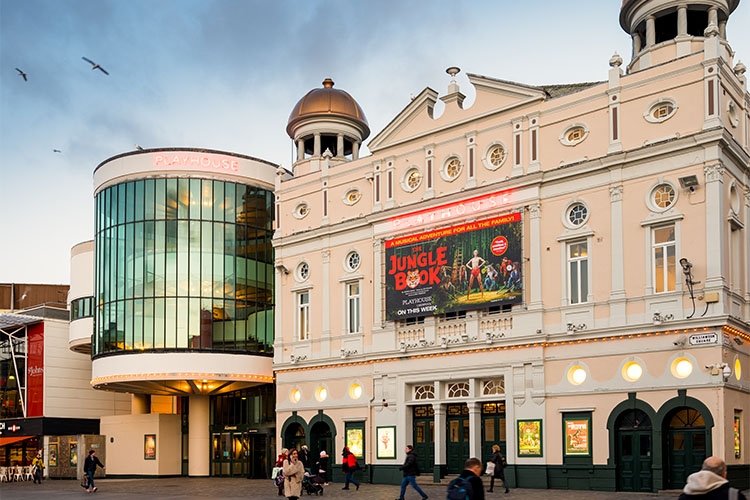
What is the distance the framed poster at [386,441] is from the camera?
120ft

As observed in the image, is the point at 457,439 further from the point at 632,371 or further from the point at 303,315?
the point at 303,315

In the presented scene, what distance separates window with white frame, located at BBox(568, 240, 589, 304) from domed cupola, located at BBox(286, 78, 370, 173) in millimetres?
16050

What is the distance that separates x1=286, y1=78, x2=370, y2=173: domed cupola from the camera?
149ft

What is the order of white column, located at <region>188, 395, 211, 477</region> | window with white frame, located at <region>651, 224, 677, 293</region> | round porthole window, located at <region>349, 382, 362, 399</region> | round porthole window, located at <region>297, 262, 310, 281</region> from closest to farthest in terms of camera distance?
window with white frame, located at <region>651, 224, 677, 293</region> < round porthole window, located at <region>349, 382, 362, 399</region> < round porthole window, located at <region>297, 262, 310, 281</region> < white column, located at <region>188, 395, 211, 477</region>

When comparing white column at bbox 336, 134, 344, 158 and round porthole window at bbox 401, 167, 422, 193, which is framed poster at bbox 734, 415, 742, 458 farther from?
white column at bbox 336, 134, 344, 158

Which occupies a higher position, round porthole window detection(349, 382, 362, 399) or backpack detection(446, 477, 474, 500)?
backpack detection(446, 477, 474, 500)

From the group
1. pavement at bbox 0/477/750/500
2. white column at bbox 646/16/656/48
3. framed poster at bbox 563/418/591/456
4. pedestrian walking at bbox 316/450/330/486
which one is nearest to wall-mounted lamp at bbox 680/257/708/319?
framed poster at bbox 563/418/591/456

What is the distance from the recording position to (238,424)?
47625 millimetres

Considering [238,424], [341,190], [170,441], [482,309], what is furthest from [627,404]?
[170,441]

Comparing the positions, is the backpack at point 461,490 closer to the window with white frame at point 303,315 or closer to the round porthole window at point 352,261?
the round porthole window at point 352,261

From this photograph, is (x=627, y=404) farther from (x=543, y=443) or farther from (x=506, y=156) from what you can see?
(x=506, y=156)

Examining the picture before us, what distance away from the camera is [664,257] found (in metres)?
30.2

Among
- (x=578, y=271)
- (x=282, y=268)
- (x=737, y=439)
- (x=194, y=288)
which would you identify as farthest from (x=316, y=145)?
(x=737, y=439)

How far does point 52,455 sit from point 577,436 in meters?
33.0
